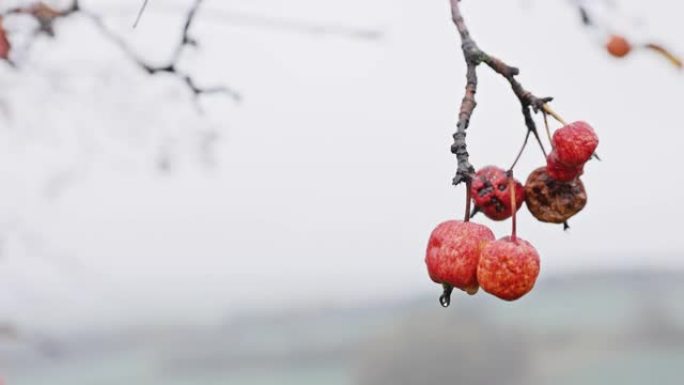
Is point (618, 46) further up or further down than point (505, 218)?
further up

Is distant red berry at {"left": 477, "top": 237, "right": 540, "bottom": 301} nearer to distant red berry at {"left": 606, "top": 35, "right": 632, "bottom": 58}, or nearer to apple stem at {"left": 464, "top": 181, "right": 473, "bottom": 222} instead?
apple stem at {"left": 464, "top": 181, "right": 473, "bottom": 222}

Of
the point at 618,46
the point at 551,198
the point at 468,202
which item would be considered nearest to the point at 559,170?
the point at 551,198

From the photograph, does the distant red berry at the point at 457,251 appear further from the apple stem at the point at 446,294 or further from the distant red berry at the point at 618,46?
the distant red berry at the point at 618,46

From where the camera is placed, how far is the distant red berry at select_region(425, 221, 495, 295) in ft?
2.96

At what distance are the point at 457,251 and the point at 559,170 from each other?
6.5 inches

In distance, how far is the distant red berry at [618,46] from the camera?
1.64 metres

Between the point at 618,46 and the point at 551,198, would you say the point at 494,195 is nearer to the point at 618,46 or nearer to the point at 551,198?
the point at 551,198

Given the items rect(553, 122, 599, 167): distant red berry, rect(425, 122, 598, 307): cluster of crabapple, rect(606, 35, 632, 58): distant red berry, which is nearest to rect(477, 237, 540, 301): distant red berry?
rect(425, 122, 598, 307): cluster of crabapple

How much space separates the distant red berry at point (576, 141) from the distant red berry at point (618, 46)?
2.39ft

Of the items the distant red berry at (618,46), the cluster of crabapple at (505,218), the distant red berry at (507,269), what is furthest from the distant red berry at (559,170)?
the distant red berry at (618,46)

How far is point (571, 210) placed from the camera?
101cm

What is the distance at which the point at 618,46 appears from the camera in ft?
5.42

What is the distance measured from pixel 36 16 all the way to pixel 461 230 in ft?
2.60

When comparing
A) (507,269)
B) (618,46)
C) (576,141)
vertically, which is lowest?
(507,269)
